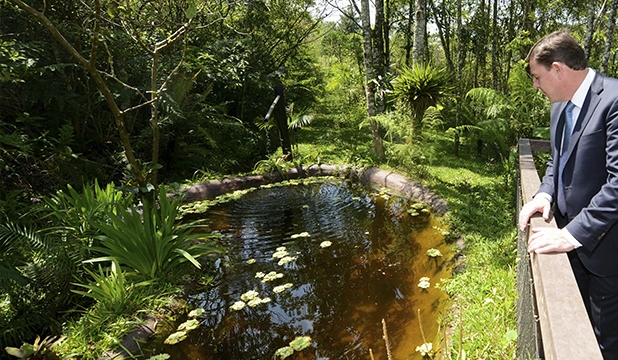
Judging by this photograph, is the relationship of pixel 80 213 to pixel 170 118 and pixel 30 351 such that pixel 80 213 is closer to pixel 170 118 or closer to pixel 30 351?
pixel 30 351

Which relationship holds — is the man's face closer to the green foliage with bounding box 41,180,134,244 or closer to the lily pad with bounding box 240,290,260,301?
the lily pad with bounding box 240,290,260,301

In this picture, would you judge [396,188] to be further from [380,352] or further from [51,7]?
[51,7]

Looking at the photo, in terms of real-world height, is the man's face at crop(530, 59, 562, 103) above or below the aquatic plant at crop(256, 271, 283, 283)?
above

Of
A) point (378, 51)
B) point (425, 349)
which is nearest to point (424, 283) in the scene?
point (425, 349)

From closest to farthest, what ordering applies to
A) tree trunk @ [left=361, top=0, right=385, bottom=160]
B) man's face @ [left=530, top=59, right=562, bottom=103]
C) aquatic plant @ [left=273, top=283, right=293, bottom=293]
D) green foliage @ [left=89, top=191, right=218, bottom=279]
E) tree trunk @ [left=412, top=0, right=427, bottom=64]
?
man's face @ [left=530, top=59, right=562, bottom=103]
green foliage @ [left=89, top=191, right=218, bottom=279]
aquatic plant @ [left=273, top=283, right=293, bottom=293]
tree trunk @ [left=412, top=0, right=427, bottom=64]
tree trunk @ [left=361, top=0, right=385, bottom=160]

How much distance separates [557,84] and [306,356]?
2.34 m

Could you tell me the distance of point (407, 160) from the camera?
231 inches

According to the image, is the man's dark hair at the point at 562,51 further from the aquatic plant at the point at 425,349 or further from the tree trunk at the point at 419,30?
the tree trunk at the point at 419,30

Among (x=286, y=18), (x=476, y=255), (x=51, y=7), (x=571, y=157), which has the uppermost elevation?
(x=286, y=18)

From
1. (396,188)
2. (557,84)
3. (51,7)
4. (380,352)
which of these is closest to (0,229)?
(380,352)

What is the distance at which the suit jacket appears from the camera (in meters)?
1.28

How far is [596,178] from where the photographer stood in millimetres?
1547

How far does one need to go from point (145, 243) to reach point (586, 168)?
11.4 feet

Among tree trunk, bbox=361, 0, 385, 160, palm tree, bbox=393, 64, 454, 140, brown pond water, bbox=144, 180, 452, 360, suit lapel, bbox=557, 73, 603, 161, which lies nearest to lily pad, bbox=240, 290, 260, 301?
brown pond water, bbox=144, 180, 452, 360
